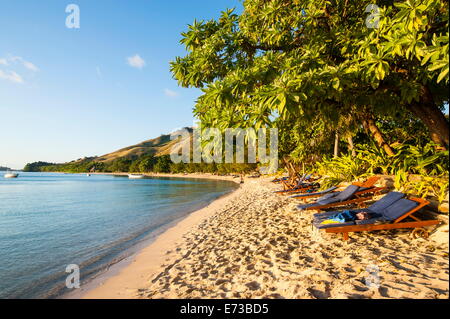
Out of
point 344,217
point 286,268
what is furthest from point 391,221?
point 286,268

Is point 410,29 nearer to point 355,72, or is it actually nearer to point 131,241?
point 355,72

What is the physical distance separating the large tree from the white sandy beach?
245 centimetres

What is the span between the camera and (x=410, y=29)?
3.87m

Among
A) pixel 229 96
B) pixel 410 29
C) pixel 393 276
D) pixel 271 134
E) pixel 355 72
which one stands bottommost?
pixel 393 276

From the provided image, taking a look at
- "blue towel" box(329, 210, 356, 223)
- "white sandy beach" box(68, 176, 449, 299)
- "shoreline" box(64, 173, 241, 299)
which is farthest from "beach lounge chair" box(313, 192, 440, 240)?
"shoreline" box(64, 173, 241, 299)

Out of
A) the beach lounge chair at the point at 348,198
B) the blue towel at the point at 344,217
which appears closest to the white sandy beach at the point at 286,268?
the blue towel at the point at 344,217

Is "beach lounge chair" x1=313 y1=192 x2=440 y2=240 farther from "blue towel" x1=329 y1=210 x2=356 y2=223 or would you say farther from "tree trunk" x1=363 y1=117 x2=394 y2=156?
"tree trunk" x1=363 y1=117 x2=394 y2=156

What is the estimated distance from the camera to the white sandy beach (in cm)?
409

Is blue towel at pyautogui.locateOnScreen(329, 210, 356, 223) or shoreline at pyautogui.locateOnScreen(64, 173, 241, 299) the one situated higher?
blue towel at pyautogui.locateOnScreen(329, 210, 356, 223)

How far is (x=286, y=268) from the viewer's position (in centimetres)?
515

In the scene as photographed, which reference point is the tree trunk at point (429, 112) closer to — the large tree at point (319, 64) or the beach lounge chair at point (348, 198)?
the large tree at point (319, 64)

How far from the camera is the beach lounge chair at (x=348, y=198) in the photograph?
9125mm
